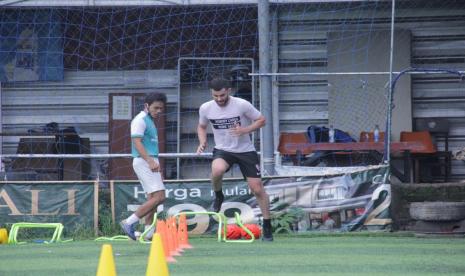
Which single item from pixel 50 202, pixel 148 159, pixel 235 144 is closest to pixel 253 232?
pixel 235 144

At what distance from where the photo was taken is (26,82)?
17375 mm

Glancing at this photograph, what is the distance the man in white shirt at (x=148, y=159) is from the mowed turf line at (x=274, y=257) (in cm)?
38

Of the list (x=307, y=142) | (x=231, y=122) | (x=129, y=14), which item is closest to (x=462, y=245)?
(x=231, y=122)

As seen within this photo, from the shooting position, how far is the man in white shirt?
41.3 ft

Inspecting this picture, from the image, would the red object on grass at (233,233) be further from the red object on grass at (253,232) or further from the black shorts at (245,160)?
the black shorts at (245,160)

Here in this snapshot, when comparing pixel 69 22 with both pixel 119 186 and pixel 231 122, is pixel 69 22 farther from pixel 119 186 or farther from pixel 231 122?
pixel 231 122

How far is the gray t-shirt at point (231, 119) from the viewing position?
12.8m

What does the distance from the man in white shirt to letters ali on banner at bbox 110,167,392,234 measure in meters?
1.78

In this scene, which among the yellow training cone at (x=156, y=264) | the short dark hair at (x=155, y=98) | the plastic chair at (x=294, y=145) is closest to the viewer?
the yellow training cone at (x=156, y=264)

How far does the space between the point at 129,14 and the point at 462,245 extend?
716cm

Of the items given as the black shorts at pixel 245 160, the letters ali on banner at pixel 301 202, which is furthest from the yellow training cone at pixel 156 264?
the letters ali on banner at pixel 301 202

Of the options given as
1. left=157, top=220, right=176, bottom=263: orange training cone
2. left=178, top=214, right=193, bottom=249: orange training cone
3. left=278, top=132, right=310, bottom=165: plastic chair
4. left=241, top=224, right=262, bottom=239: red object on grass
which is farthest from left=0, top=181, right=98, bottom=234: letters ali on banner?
left=157, top=220, right=176, bottom=263: orange training cone

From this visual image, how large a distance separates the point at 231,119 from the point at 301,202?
2.22 m

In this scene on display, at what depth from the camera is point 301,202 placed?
14.5 m
